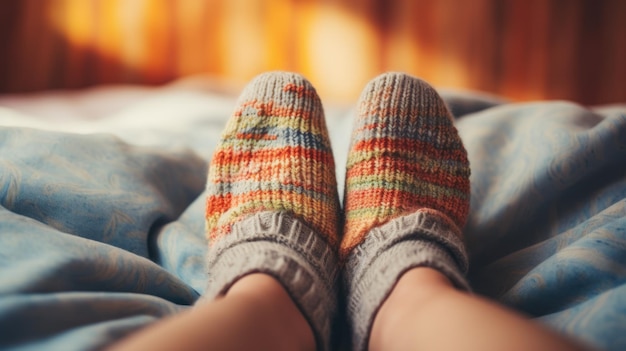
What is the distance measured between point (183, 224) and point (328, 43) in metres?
1.18

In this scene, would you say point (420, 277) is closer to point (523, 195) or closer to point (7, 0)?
point (523, 195)

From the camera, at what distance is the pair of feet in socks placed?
47cm

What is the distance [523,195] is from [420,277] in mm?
231

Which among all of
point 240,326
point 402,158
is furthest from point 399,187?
point 240,326

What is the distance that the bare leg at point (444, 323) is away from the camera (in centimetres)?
32

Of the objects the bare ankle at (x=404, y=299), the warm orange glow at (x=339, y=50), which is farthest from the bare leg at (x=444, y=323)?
the warm orange glow at (x=339, y=50)

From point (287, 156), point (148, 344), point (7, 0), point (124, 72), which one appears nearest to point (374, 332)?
point (148, 344)

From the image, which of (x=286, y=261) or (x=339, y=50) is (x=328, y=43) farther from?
(x=286, y=261)

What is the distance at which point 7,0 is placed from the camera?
1.71 meters

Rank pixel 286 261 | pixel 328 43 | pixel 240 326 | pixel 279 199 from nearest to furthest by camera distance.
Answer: pixel 240 326
pixel 286 261
pixel 279 199
pixel 328 43

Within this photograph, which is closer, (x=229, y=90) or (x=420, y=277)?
(x=420, y=277)

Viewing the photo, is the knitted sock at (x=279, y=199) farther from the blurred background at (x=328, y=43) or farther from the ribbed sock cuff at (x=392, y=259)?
the blurred background at (x=328, y=43)

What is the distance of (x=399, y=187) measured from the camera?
67cm

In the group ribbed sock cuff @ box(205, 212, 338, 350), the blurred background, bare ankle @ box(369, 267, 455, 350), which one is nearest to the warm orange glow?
the blurred background
